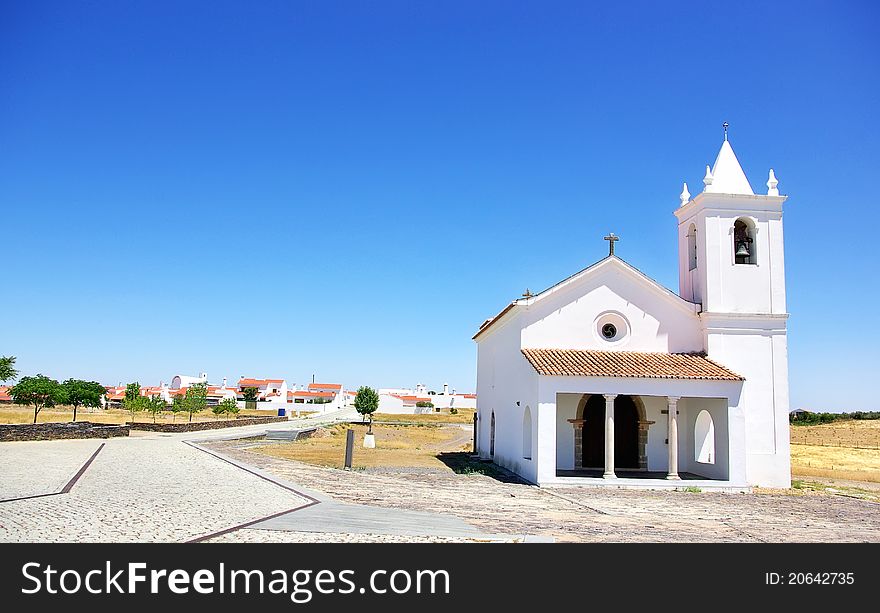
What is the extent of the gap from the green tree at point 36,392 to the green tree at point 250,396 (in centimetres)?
5591

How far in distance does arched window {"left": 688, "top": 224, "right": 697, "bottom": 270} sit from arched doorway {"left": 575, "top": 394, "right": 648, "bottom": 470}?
5.25 metres

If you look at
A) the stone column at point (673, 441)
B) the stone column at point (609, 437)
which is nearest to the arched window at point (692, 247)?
the stone column at point (673, 441)

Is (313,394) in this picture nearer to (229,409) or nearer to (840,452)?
(229,409)

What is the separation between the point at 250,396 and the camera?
366 ft

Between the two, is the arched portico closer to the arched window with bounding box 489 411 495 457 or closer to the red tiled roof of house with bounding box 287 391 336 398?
the arched window with bounding box 489 411 495 457

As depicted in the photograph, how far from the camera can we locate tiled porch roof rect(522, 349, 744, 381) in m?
19.1

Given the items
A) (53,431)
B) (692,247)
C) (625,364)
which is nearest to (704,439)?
(625,364)

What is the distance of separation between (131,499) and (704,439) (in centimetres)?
1766

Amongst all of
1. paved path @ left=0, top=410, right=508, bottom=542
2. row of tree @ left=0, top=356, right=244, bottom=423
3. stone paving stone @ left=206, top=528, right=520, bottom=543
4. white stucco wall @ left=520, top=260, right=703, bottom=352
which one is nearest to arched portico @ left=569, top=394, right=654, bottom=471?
white stucco wall @ left=520, top=260, right=703, bottom=352

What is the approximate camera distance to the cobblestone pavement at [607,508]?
1122cm

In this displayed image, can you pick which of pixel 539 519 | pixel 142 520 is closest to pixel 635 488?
pixel 539 519

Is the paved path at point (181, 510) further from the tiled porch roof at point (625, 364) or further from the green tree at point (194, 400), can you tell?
the green tree at point (194, 400)

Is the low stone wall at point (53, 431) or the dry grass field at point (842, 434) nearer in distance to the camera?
the low stone wall at point (53, 431)
